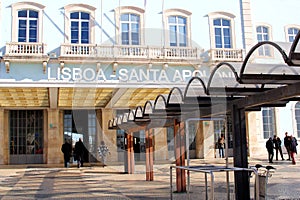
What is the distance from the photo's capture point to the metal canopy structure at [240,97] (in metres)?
5.91

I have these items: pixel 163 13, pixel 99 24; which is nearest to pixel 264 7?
pixel 163 13

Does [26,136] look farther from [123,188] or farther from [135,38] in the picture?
[123,188]

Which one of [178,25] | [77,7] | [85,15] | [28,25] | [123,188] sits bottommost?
[123,188]

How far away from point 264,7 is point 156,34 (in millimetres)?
8423

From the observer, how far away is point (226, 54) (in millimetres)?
19578

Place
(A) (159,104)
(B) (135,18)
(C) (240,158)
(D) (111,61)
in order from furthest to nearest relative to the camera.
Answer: (B) (135,18), (D) (111,61), (A) (159,104), (C) (240,158)

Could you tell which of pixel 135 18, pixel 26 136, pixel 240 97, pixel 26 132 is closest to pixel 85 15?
pixel 135 18

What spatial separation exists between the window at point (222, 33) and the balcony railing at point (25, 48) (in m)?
8.78

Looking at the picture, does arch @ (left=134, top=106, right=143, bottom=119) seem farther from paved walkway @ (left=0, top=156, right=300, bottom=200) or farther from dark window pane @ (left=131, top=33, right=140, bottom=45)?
dark window pane @ (left=131, top=33, right=140, bottom=45)

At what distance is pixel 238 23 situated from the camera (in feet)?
71.0

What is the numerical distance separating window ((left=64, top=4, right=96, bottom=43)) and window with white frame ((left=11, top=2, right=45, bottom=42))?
48.4 inches

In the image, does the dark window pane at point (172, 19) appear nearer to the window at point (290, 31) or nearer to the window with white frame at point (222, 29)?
the window with white frame at point (222, 29)

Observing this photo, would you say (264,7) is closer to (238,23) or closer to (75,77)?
(238,23)

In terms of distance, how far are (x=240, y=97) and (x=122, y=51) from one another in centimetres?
1047
